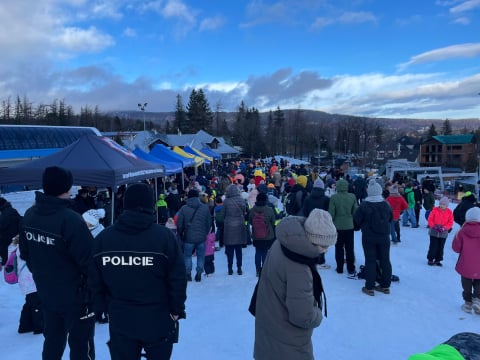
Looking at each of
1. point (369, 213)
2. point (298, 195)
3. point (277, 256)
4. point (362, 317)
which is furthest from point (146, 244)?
point (298, 195)

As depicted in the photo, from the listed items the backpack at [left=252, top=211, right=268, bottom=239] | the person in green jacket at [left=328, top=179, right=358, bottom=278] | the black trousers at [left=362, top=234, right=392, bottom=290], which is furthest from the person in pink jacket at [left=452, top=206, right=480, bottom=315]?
the backpack at [left=252, top=211, right=268, bottom=239]

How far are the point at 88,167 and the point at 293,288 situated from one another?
4.55 m

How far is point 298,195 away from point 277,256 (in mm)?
5512

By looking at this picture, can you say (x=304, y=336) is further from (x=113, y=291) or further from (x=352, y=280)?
(x=352, y=280)

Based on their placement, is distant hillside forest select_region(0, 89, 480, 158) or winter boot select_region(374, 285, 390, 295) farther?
distant hillside forest select_region(0, 89, 480, 158)

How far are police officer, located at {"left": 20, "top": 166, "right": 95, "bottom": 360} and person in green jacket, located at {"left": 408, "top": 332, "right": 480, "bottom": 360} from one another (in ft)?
7.54

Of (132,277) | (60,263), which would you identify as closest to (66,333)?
(60,263)

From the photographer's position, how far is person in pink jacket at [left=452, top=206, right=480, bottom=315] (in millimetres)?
4297

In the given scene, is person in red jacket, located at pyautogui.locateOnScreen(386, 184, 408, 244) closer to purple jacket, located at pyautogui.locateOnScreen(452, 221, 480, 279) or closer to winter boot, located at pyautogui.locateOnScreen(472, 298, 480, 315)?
purple jacket, located at pyautogui.locateOnScreen(452, 221, 480, 279)

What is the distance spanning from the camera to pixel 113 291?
2.14 m

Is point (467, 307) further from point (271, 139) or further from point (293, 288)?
point (271, 139)

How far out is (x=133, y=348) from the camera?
217 cm

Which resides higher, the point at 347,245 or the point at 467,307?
the point at 347,245

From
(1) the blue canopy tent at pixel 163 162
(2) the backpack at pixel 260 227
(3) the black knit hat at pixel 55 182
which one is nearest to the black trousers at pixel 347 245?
(2) the backpack at pixel 260 227
